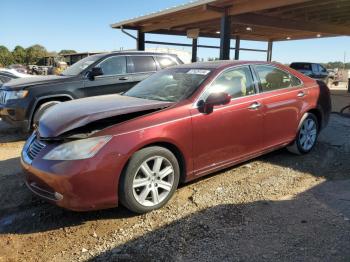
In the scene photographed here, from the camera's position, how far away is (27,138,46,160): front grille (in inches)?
144

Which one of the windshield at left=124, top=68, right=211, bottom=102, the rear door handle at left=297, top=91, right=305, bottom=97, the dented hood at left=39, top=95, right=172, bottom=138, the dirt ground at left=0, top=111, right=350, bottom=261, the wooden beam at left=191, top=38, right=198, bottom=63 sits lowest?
the dirt ground at left=0, top=111, right=350, bottom=261

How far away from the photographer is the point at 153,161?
3.76 meters

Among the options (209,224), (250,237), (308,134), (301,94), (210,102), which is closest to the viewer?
(250,237)

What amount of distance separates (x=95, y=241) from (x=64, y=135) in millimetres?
1061

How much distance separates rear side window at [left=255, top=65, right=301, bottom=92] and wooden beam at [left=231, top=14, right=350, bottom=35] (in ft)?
26.5

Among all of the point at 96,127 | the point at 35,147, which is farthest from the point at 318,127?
the point at 35,147

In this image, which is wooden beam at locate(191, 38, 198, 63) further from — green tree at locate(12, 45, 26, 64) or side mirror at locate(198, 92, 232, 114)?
green tree at locate(12, 45, 26, 64)

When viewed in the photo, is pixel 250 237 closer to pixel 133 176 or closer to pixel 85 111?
pixel 133 176

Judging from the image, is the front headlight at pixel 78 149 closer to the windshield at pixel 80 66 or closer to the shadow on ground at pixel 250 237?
the shadow on ground at pixel 250 237

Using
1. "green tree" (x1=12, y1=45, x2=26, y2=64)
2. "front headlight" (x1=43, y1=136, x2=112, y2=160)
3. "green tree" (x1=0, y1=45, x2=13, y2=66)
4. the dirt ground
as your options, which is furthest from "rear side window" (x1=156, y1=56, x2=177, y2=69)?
"green tree" (x1=12, y1=45, x2=26, y2=64)

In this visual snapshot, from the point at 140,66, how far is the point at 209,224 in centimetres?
560

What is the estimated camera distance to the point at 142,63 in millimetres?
8523

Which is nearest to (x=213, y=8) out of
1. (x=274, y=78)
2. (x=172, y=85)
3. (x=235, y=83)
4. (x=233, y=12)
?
(x=233, y=12)

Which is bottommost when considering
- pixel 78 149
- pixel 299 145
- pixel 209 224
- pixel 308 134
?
pixel 209 224
